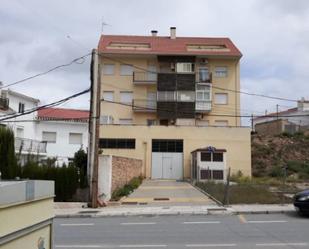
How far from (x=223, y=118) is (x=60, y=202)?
→ 39797mm

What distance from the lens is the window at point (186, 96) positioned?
192 feet

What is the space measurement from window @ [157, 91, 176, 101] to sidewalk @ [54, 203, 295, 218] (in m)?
37.0

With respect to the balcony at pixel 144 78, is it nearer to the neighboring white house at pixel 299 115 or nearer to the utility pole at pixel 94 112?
the neighboring white house at pixel 299 115

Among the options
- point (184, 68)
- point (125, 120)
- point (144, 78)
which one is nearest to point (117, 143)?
point (125, 120)

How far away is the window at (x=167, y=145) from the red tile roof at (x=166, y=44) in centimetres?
1263

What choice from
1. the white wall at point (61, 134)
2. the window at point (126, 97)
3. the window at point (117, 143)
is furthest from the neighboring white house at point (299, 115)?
the window at point (117, 143)

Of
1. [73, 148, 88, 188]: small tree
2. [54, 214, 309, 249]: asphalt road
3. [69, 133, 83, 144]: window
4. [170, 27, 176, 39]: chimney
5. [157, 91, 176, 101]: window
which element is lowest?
[54, 214, 309, 249]: asphalt road

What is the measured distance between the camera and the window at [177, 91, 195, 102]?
58.6 m

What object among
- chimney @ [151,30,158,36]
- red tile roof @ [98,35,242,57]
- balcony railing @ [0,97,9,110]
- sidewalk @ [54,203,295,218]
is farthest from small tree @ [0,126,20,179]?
chimney @ [151,30,158,36]

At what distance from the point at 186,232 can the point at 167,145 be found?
125ft

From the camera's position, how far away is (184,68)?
197 ft

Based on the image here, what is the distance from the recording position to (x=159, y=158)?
5147cm

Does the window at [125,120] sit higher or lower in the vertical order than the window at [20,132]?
higher

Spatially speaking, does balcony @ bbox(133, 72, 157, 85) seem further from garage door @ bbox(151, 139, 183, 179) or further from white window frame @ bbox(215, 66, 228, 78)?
garage door @ bbox(151, 139, 183, 179)
